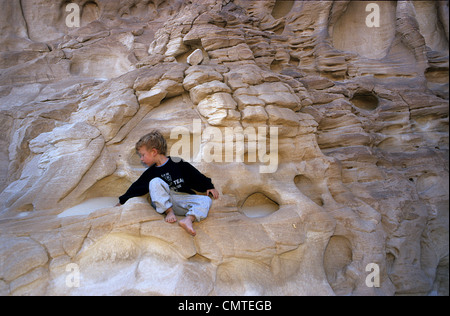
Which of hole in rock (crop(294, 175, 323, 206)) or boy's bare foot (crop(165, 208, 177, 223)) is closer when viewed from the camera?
boy's bare foot (crop(165, 208, 177, 223))

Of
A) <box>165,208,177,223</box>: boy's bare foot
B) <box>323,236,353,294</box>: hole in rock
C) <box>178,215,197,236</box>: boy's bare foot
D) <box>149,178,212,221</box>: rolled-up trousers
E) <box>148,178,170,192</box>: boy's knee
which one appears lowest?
<box>323,236,353,294</box>: hole in rock

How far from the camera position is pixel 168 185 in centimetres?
300

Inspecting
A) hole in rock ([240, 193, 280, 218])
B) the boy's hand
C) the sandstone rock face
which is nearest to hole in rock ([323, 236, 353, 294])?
the sandstone rock face

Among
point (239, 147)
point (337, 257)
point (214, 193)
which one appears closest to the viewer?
point (214, 193)

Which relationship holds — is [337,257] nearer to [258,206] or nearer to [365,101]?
[258,206]

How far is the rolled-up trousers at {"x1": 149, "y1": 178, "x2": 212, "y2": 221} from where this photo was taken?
112 inches

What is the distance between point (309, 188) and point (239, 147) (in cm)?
133

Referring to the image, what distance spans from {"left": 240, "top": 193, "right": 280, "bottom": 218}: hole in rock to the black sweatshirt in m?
0.81

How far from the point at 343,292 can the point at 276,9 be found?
662cm

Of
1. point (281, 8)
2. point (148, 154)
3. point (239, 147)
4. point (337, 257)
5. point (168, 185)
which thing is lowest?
point (337, 257)

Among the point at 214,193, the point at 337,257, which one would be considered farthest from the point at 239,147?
the point at 337,257

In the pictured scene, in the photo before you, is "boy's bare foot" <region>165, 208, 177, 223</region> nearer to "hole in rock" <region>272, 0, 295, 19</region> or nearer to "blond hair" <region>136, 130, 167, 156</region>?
"blond hair" <region>136, 130, 167, 156</region>

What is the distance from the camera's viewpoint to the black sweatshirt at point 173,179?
3.02 metres

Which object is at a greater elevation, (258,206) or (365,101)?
(365,101)
